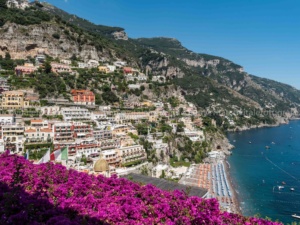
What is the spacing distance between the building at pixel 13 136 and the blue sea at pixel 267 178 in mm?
34402

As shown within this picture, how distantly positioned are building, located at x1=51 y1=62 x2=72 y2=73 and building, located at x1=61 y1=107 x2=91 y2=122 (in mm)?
21749

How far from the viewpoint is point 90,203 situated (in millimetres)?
7469

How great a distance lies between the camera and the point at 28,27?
80375 mm

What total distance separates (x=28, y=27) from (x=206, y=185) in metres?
71.4

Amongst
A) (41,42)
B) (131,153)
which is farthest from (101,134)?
(41,42)

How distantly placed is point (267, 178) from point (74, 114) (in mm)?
42696

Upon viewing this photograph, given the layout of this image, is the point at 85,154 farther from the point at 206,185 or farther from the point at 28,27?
the point at 28,27

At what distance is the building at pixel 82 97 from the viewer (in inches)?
2472

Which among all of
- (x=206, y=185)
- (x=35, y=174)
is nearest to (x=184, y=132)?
(x=206, y=185)

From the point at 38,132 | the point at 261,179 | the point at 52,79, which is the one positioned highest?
the point at 52,79

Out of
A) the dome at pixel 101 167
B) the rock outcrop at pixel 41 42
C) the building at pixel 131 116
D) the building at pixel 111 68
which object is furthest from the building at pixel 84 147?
the rock outcrop at pixel 41 42

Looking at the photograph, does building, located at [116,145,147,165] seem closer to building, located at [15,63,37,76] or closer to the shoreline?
the shoreline

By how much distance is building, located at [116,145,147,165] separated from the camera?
45406mm

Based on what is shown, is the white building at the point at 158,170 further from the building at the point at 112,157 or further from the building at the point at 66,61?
the building at the point at 66,61
